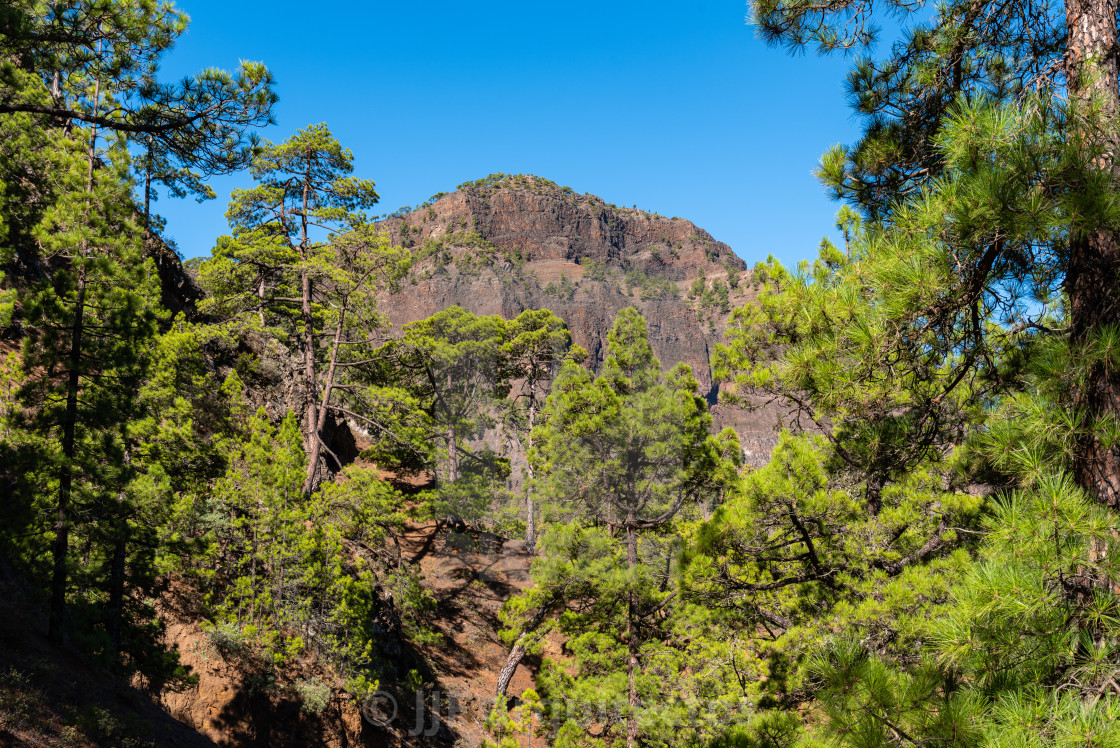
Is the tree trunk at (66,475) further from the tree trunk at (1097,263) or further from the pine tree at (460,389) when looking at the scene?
the pine tree at (460,389)

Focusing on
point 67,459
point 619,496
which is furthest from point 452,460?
point 67,459

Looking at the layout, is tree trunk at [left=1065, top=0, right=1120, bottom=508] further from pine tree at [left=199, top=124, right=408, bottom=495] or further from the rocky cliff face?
the rocky cliff face

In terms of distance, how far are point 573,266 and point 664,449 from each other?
96.7m

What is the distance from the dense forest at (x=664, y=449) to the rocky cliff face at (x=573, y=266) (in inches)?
2580

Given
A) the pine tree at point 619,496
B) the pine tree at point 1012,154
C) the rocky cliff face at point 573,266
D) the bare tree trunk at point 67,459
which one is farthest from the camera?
the rocky cliff face at point 573,266

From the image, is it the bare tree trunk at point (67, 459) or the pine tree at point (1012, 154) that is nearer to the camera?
the pine tree at point (1012, 154)

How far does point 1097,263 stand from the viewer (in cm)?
294

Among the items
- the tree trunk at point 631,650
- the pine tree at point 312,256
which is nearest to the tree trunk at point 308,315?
the pine tree at point 312,256

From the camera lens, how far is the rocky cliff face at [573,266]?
8412 centimetres

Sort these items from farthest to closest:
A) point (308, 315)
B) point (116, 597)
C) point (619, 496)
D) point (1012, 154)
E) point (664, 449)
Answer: point (308, 315) → point (619, 496) → point (664, 449) → point (116, 597) → point (1012, 154)

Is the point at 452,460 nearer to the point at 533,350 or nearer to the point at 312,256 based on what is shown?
the point at 533,350

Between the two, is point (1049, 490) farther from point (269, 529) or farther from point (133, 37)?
point (269, 529)

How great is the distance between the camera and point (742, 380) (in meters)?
7.22

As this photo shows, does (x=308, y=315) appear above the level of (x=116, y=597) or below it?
above
